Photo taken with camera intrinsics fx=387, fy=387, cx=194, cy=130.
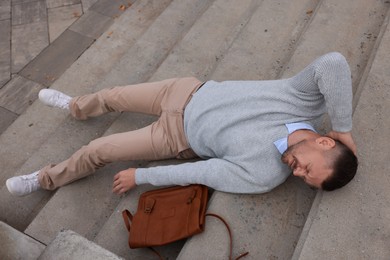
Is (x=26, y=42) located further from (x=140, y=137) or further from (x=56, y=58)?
(x=140, y=137)

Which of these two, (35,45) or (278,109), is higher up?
(278,109)

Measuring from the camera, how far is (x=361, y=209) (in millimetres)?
2178

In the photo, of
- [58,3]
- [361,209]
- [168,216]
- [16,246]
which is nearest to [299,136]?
[361,209]

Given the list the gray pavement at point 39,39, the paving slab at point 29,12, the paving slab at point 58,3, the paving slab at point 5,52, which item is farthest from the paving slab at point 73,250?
the paving slab at point 58,3

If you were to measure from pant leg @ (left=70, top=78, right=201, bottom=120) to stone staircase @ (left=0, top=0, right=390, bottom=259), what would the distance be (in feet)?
0.88

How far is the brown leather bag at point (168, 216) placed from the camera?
2.26 m

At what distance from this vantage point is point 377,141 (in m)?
2.41

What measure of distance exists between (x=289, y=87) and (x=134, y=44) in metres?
2.10

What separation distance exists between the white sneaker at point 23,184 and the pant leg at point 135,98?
647 mm

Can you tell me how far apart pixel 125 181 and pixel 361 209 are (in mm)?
1468

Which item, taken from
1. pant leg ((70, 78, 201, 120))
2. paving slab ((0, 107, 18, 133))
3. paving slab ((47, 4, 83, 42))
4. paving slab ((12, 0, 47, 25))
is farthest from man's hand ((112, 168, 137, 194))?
paving slab ((12, 0, 47, 25))

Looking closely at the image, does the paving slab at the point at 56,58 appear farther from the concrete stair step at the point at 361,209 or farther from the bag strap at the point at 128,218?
the concrete stair step at the point at 361,209

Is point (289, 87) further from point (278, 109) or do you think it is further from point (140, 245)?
point (140, 245)

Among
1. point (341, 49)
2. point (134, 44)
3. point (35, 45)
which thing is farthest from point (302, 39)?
point (35, 45)
